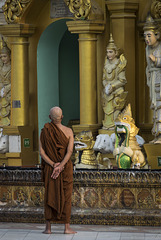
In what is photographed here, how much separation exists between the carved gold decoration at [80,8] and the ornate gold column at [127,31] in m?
0.34

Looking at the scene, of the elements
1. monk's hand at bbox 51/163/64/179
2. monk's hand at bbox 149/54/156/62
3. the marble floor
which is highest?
monk's hand at bbox 149/54/156/62

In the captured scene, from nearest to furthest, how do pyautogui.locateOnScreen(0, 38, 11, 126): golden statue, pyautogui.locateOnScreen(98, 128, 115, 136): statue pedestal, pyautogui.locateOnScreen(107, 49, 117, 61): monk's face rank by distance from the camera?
pyautogui.locateOnScreen(107, 49, 117, 61): monk's face, pyautogui.locateOnScreen(98, 128, 115, 136): statue pedestal, pyautogui.locateOnScreen(0, 38, 11, 126): golden statue

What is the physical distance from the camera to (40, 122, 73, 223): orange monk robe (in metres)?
10.9

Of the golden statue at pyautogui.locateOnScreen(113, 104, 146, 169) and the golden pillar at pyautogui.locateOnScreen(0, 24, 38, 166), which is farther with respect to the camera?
the golden pillar at pyautogui.locateOnScreen(0, 24, 38, 166)

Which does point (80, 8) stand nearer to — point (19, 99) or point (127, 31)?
point (127, 31)

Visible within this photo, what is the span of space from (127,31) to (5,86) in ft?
8.76

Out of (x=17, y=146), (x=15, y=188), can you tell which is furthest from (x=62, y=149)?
(x=17, y=146)

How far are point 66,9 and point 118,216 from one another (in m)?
5.27

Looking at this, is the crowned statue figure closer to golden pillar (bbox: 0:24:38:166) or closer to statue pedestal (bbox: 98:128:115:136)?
statue pedestal (bbox: 98:128:115:136)

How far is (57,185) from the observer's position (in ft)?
35.8

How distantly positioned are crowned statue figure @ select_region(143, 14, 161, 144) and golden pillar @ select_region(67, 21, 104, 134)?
1.25 meters

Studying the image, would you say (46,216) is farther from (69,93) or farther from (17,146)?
(69,93)

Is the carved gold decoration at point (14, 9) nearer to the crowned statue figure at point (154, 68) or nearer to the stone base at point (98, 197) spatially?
the crowned statue figure at point (154, 68)

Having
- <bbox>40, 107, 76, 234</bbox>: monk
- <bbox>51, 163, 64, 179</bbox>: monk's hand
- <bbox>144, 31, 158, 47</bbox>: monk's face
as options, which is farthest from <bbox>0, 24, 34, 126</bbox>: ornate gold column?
<bbox>51, 163, 64, 179</bbox>: monk's hand
